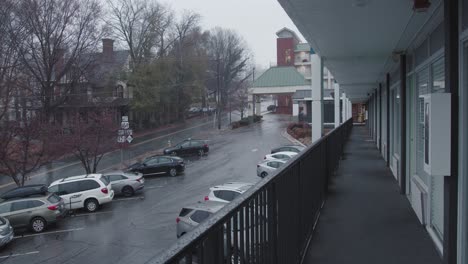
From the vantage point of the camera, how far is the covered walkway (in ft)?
16.1

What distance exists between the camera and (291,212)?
3.92 metres

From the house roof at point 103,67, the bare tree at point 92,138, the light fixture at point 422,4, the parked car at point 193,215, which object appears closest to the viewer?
the light fixture at point 422,4

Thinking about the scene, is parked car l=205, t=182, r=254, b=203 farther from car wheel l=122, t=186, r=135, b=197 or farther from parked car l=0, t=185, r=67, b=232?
car wheel l=122, t=186, r=135, b=197

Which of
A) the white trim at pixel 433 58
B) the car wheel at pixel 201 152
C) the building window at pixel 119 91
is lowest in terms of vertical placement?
the car wheel at pixel 201 152

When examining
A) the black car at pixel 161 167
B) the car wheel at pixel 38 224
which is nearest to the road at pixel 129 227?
the car wheel at pixel 38 224

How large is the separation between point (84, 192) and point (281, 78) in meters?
46.6

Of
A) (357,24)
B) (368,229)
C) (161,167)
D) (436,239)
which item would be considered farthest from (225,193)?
(161,167)

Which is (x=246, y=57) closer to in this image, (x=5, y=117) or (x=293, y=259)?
(x=5, y=117)

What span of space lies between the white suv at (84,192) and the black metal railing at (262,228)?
50.6ft

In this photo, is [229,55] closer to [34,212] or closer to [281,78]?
[281,78]

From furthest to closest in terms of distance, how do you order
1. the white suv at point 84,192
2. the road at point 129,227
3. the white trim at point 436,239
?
the white suv at point 84,192, the road at point 129,227, the white trim at point 436,239

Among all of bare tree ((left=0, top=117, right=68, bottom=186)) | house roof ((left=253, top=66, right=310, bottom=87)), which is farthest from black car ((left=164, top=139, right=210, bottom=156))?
house roof ((left=253, top=66, right=310, bottom=87))

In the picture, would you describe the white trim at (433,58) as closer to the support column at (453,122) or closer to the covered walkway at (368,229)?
the support column at (453,122)

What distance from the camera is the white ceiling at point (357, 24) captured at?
485 cm
